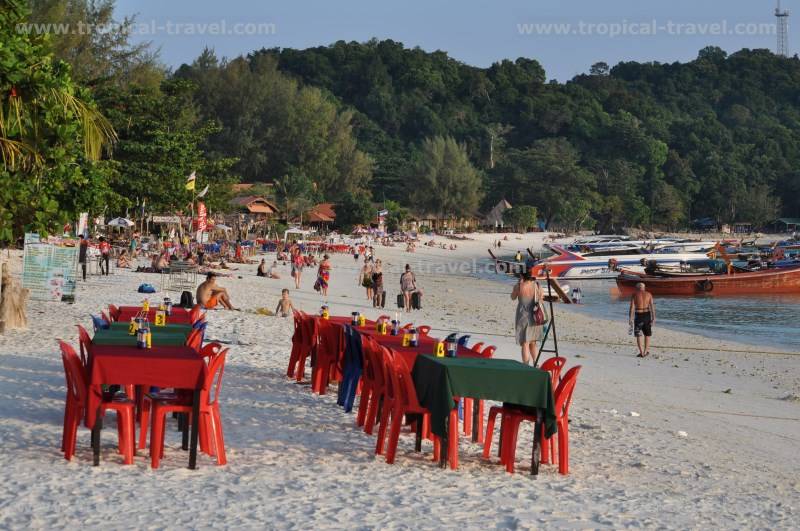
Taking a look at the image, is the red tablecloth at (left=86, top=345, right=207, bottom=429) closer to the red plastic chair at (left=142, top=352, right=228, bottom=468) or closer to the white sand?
the red plastic chair at (left=142, top=352, right=228, bottom=468)

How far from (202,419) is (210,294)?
10.2 m

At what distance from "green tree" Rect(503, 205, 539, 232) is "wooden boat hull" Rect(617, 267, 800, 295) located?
2129 inches

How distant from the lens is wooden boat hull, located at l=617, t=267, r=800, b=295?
37.5 meters

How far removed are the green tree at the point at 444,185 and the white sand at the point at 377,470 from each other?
82.1 metres

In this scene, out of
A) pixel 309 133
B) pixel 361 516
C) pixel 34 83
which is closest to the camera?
pixel 361 516

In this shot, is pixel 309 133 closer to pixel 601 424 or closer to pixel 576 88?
pixel 576 88

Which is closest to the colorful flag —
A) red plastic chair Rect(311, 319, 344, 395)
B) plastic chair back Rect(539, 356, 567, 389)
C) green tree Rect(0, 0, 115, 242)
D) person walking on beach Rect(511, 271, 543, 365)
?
green tree Rect(0, 0, 115, 242)

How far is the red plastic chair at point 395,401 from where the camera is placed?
706cm

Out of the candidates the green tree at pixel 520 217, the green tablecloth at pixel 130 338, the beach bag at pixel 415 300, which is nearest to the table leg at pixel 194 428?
the green tablecloth at pixel 130 338

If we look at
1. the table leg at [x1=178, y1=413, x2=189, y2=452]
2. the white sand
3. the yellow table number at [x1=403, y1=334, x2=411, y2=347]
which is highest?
the yellow table number at [x1=403, y1=334, x2=411, y2=347]

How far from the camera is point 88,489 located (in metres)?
5.90

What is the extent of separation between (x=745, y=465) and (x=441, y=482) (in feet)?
8.95

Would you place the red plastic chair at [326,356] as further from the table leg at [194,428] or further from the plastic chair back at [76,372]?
the plastic chair back at [76,372]

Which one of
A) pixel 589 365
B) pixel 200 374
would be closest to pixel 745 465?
pixel 200 374
